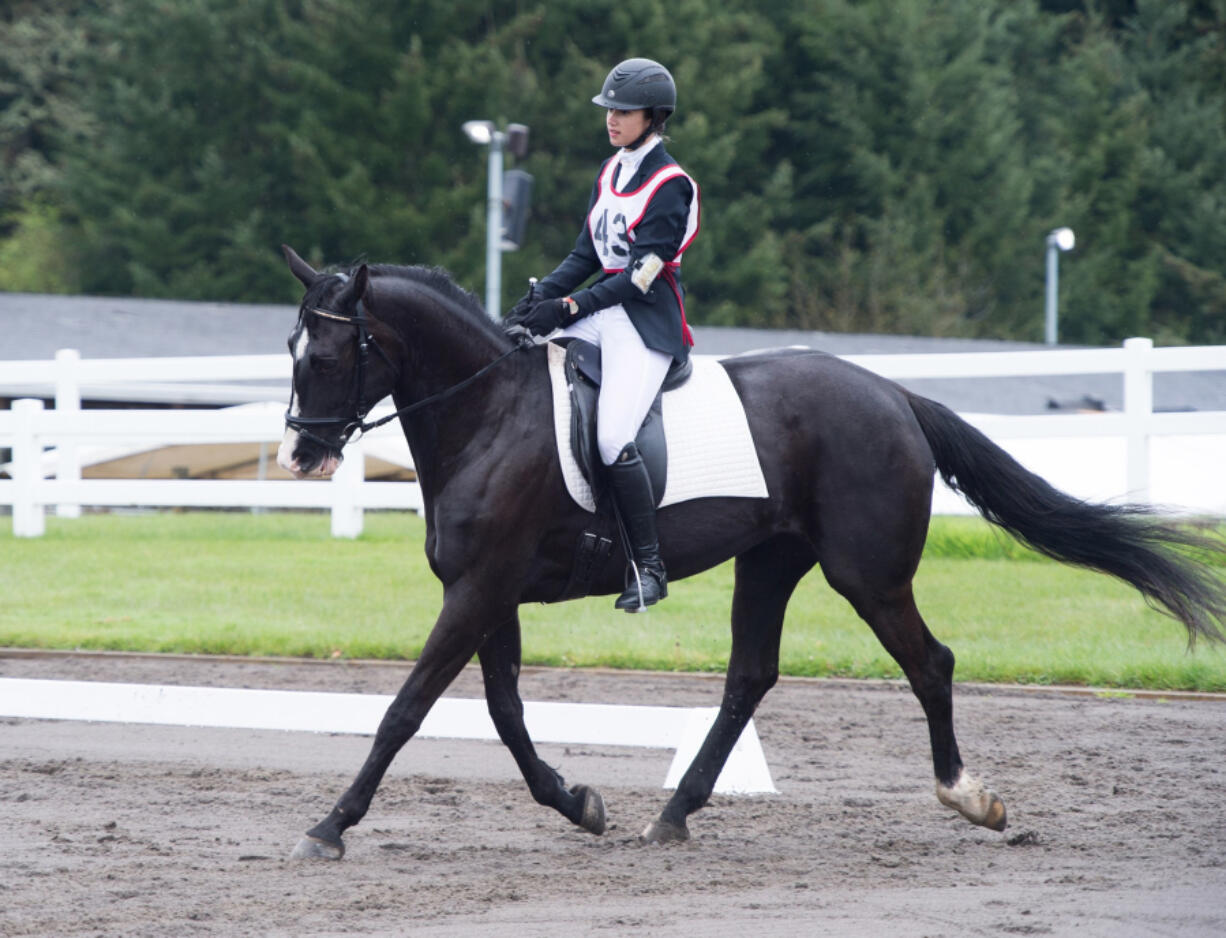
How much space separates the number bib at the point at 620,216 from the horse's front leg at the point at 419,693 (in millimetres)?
1289

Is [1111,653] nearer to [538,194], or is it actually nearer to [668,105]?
[668,105]

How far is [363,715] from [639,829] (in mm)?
1265

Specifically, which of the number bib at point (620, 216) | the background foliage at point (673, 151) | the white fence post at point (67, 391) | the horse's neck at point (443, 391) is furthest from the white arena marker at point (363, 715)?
the background foliage at point (673, 151)

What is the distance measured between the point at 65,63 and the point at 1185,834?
41.7m

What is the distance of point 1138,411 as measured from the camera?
10.5 metres

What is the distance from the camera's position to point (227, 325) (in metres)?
26.4

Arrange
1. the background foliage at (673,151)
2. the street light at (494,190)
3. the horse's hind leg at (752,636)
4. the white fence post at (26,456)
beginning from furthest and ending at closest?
the background foliage at (673,151) → the street light at (494,190) → the white fence post at (26,456) → the horse's hind leg at (752,636)

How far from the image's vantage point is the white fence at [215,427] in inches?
420

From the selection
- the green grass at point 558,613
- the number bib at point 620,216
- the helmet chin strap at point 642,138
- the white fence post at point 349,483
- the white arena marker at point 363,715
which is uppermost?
the helmet chin strap at point 642,138

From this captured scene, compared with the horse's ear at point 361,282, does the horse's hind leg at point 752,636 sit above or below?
below

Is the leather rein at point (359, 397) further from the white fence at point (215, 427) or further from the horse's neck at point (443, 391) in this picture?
the white fence at point (215, 427)

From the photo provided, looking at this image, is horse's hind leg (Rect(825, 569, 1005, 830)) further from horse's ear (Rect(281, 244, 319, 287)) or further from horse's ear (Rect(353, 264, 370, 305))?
horse's ear (Rect(281, 244, 319, 287))

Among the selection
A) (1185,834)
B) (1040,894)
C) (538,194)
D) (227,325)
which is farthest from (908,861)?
(538,194)

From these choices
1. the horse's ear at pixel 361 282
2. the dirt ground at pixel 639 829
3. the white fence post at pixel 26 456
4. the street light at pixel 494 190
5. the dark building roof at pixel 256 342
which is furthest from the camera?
the dark building roof at pixel 256 342
